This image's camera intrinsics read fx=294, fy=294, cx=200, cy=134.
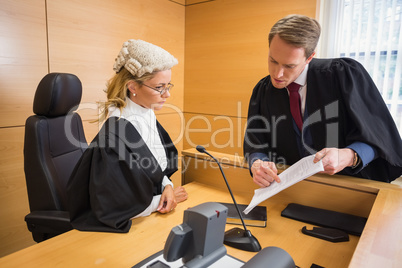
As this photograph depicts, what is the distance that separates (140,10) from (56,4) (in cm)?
92

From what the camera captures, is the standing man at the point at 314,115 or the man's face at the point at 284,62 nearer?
the standing man at the point at 314,115

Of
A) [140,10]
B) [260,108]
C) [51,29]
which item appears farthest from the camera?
[140,10]

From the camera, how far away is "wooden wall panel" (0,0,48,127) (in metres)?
2.09

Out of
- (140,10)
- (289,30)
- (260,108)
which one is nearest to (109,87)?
(260,108)

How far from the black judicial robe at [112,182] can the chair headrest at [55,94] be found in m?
0.46

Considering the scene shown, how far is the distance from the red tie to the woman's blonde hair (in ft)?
2.36

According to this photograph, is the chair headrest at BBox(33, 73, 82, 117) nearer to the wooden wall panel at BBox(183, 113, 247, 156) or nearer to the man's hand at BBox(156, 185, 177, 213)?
the man's hand at BBox(156, 185, 177, 213)

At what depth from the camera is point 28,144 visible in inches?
61.3

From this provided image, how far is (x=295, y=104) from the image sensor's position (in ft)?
5.01

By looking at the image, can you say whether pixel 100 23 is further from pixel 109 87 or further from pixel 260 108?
pixel 260 108

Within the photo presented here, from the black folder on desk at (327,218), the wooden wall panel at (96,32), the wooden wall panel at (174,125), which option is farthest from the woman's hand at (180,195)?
the wooden wall panel at (174,125)

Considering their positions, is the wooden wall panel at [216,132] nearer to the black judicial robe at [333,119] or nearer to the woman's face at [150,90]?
the black judicial robe at [333,119]

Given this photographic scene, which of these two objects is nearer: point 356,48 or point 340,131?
point 340,131

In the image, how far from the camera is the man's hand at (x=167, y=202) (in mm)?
1277
